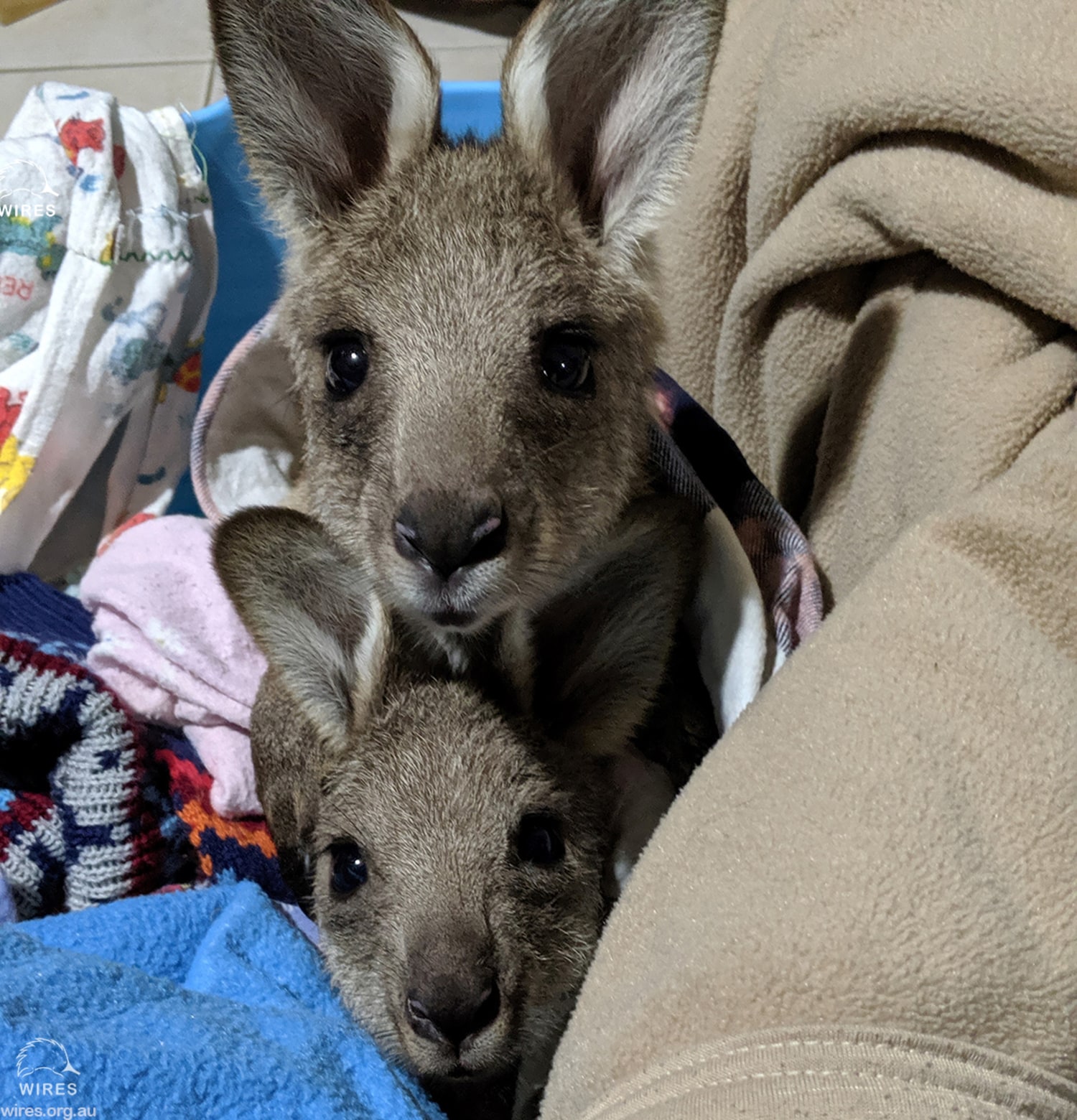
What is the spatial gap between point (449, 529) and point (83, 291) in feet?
3.89

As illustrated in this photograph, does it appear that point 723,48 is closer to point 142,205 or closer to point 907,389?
point 907,389

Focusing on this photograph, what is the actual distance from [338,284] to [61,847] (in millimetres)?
949

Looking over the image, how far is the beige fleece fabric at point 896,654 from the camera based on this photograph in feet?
2.68

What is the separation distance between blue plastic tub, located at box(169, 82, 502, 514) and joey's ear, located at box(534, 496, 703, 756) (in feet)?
3.49

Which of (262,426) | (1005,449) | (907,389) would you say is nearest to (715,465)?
(907,389)

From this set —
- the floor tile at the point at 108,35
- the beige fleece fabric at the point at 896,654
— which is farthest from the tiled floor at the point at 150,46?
the beige fleece fabric at the point at 896,654

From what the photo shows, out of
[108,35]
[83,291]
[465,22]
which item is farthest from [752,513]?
[108,35]

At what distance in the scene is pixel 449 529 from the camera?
0.97 metres

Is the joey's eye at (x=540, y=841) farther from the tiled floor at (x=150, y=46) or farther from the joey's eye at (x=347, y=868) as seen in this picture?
the tiled floor at (x=150, y=46)

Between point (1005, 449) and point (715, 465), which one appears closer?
point (1005, 449)

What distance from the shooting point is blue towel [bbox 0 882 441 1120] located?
3.23ft

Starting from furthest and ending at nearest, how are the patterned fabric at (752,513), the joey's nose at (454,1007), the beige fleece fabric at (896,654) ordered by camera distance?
the patterned fabric at (752,513) → the joey's nose at (454,1007) → the beige fleece fabric at (896,654)

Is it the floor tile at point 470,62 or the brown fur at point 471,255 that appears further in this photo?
the floor tile at point 470,62

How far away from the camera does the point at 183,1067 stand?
100cm
